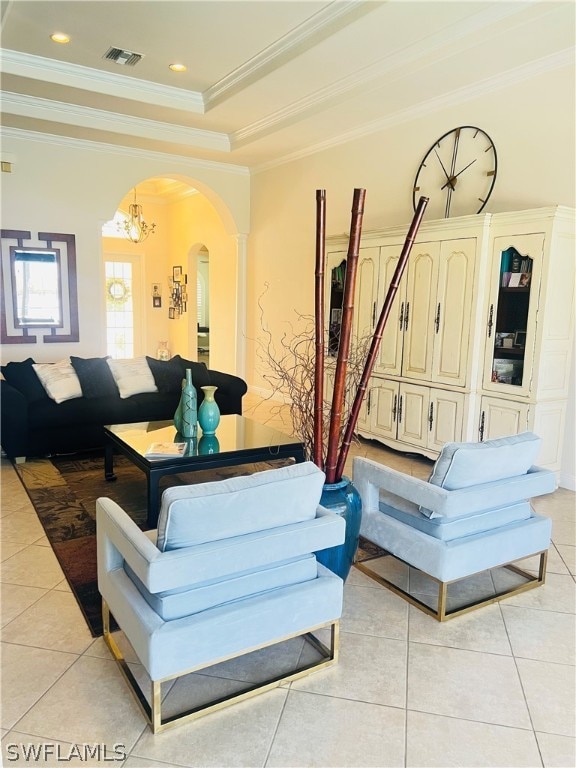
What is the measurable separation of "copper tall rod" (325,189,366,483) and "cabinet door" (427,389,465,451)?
216 cm

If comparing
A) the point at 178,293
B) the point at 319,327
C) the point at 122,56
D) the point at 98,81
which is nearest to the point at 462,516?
the point at 319,327

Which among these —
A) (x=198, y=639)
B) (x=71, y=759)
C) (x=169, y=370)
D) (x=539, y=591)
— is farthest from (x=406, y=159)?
(x=71, y=759)

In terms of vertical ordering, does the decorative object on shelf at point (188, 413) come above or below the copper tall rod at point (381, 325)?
below

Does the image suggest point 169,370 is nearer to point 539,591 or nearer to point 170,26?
point 170,26

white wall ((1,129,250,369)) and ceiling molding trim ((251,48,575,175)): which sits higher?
ceiling molding trim ((251,48,575,175))

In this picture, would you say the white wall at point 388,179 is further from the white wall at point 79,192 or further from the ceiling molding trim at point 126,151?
the white wall at point 79,192

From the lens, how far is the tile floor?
1.73m

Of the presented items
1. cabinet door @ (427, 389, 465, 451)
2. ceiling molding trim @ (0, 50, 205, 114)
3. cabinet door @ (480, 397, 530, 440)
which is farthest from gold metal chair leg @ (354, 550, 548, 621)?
ceiling molding trim @ (0, 50, 205, 114)

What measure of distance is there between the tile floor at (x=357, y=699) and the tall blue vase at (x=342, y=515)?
0.25 meters

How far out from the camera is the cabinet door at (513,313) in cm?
392

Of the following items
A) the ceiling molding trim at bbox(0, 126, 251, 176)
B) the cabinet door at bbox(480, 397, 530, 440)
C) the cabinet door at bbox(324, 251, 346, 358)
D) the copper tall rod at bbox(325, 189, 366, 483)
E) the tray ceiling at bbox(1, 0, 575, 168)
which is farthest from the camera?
the ceiling molding trim at bbox(0, 126, 251, 176)

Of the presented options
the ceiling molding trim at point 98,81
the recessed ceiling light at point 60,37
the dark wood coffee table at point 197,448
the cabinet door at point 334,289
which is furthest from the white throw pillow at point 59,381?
the recessed ceiling light at point 60,37

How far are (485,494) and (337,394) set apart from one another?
812 mm

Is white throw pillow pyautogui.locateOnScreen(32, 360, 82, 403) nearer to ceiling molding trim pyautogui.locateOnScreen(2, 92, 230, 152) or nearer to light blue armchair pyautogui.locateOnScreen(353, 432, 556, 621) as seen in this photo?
ceiling molding trim pyautogui.locateOnScreen(2, 92, 230, 152)
